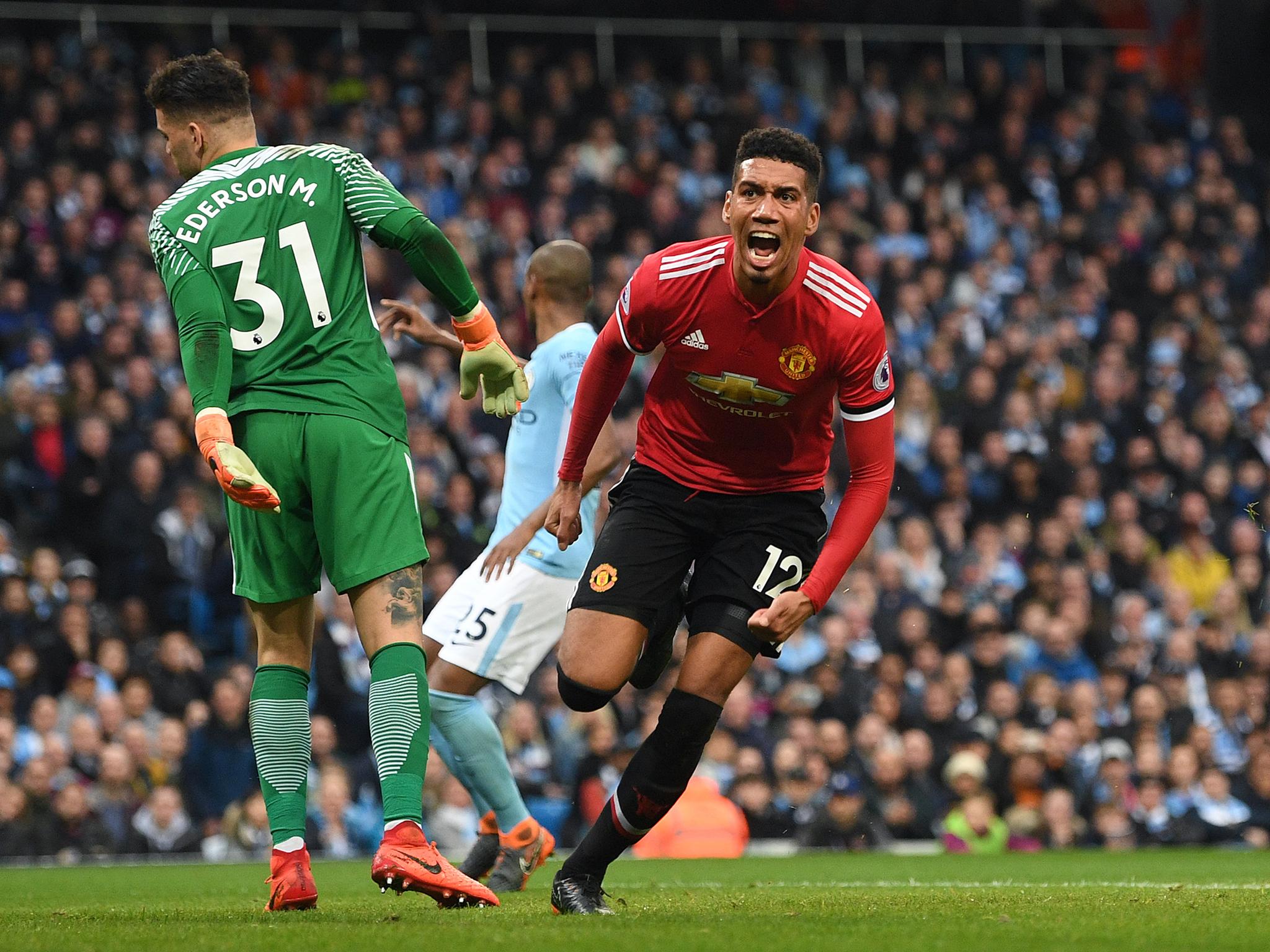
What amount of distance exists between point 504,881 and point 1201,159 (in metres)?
16.1

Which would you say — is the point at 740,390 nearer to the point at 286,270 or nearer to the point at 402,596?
the point at 402,596

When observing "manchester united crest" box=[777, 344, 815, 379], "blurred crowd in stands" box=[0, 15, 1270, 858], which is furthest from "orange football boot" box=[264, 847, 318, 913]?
"blurred crowd in stands" box=[0, 15, 1270, 858]

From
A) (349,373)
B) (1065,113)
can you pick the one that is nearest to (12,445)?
(349,373)

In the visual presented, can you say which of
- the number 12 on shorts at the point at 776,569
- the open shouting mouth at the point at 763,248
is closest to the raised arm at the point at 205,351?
the number 12 on shorts at the point at 776,569

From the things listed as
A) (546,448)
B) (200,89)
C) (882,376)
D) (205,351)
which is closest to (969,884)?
(546,448)

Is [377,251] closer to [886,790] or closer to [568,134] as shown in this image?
[568,134]

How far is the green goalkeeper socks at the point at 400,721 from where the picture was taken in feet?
17.2

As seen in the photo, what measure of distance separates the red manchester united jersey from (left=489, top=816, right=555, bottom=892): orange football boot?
6.36ft

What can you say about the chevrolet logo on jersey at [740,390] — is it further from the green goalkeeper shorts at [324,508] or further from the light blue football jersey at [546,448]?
the light blue football jersey at [546,448]

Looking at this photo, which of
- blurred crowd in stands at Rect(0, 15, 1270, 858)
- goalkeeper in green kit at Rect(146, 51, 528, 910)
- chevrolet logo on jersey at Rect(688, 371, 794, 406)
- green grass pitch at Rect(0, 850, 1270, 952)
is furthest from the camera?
blurred crowd in stands at Rect(0, 15, 1270, 858)

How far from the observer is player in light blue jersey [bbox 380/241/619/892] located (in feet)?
Result: 23.3

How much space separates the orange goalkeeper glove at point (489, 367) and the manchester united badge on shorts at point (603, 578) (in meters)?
0.60

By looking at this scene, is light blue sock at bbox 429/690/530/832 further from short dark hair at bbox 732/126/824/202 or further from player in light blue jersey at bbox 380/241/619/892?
short dark hair at bbox 732/126/824/202

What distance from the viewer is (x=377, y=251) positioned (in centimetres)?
1536
